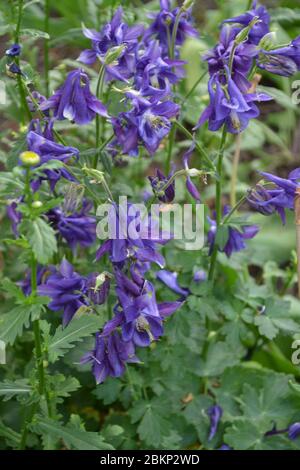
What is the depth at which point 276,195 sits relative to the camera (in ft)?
6.29

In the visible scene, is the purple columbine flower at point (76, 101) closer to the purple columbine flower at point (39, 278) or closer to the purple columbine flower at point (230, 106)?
the purple columbine flower at point (230, 106)

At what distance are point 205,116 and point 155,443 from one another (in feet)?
2.99

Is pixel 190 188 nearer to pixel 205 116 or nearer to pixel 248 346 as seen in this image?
pixel 205 116

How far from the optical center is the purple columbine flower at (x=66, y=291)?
6.20 feet

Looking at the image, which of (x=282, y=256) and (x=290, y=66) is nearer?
(x=290, y=66)

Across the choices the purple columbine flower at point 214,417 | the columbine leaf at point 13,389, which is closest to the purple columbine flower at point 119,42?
the columbine leaf at point 13,389

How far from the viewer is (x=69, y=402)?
2.49 metres

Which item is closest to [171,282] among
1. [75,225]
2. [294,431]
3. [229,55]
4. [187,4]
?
[75,225]

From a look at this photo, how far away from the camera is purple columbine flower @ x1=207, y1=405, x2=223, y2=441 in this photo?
229 cm

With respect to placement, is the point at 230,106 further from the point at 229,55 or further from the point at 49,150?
the point at 49,150

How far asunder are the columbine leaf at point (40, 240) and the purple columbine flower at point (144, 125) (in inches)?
15.7

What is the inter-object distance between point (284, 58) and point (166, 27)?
44 centimetres

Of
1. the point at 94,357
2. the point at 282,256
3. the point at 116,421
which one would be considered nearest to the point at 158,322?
the point at 94,357

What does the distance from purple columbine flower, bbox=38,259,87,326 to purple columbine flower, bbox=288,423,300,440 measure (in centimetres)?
74
